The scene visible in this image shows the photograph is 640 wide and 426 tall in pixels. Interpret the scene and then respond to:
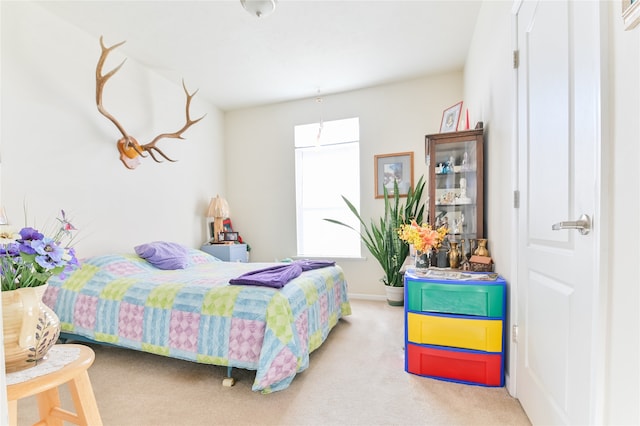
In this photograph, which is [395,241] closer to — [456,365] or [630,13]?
[456,365]

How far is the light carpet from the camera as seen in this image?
1.49 metres

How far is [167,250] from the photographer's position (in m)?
2.85

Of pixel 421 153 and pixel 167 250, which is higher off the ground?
pixel 421 153

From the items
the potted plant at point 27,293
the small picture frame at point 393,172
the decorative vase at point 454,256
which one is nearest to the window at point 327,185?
the small picture frame at point 393,172

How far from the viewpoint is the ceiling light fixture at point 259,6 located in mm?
2170

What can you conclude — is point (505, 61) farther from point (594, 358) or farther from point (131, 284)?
point (131, 284)

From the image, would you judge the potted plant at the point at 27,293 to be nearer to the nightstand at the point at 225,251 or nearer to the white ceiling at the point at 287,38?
the white ceiling at the point at 287,38

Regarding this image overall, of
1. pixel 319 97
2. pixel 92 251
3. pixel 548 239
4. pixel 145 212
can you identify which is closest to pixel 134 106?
pixel 145 212

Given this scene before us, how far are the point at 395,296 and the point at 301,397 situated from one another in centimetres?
200

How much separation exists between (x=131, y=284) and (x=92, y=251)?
0.80m

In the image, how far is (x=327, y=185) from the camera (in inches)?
162

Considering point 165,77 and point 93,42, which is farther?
point 165,77

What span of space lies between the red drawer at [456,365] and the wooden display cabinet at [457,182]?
829 millimetres

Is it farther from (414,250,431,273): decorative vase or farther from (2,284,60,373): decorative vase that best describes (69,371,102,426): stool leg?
(414,250,431,273): decorative vase
